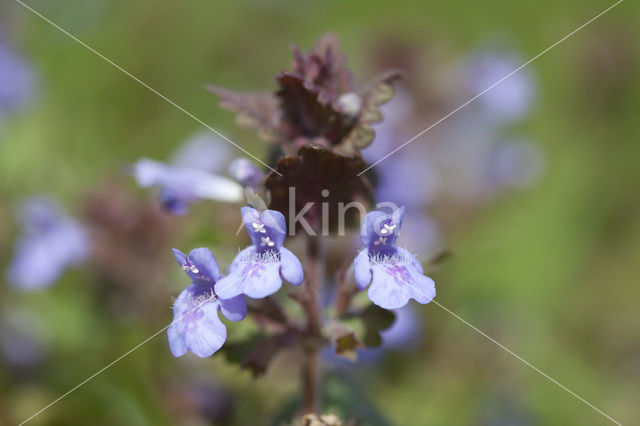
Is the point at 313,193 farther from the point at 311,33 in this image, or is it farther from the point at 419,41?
the point at 311,33

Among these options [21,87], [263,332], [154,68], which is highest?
[154,68]

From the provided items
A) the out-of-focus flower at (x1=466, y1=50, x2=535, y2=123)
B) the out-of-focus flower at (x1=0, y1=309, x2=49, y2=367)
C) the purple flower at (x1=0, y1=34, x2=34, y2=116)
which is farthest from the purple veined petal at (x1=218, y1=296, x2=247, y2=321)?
the purple flower at (x1=0, y1=34, x2=34, y2=116)

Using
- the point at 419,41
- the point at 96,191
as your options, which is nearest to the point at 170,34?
the point at 419,41

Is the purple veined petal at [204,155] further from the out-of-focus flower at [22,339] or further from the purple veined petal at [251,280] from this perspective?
the purple veined petal at [251,280]

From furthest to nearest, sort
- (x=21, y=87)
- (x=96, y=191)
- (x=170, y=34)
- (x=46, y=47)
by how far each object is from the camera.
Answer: (x=170, y=34), (x=46, y=47), (x=21, y=87), (x=96, y=191)

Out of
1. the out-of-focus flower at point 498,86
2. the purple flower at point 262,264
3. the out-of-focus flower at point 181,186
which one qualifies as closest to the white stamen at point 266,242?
the purple flower at point 262,264

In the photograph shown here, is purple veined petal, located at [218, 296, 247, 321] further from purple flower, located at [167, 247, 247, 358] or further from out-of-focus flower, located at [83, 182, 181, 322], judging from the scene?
out-of-focus flower, located at [83, 182, 181, 322]
